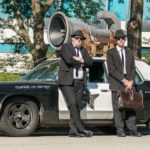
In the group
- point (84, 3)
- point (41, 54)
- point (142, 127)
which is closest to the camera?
point (142, 127)

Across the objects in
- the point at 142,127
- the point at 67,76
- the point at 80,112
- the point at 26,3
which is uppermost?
the point at 26,3

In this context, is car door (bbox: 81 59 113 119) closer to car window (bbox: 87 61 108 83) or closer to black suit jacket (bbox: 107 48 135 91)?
car window (bbox: 87 61 108 83)

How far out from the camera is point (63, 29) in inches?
413

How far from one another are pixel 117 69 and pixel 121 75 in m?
0.14

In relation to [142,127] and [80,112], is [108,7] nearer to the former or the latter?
[142,127]

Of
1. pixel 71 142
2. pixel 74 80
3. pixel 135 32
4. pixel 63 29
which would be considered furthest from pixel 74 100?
pixel 135 32

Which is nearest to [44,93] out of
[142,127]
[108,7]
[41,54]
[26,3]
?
[142,127]

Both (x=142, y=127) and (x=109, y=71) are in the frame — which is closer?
(x=109, y=71)

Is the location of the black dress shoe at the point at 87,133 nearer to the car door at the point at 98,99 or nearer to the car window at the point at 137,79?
the car door at the point at 98,99

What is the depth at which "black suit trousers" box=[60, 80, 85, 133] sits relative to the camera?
8539 mm

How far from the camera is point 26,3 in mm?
21219

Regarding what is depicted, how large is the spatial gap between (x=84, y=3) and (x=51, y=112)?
15085 millimetres

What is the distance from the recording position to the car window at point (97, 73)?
930cm

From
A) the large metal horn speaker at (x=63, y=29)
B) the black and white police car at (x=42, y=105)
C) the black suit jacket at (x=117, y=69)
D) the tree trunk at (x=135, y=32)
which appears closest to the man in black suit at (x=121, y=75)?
the black suit jacket at (x=117, y=69)
